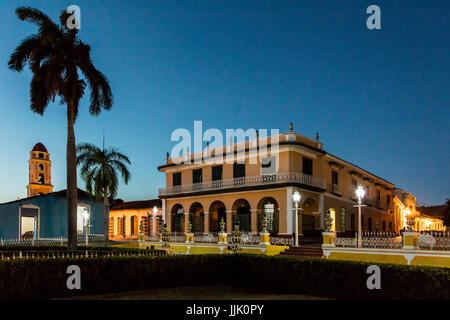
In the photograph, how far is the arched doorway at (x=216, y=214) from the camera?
32.3 metres

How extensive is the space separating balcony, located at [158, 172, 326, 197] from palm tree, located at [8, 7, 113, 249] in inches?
531

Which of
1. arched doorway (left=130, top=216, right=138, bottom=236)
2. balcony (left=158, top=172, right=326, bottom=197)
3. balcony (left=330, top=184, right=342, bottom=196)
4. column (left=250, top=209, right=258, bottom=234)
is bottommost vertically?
arched doorway (left=130, top=216, right=138, bottom=236)

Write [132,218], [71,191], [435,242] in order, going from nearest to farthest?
[435,242] → [71,191] → [132,218]

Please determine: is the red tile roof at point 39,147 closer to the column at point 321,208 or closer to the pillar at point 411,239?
the column at point 321,208

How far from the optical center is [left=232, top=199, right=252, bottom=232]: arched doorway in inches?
1190

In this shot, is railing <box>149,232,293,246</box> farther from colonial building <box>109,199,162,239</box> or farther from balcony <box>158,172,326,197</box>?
colonial building <box>109,199,162,239</box>

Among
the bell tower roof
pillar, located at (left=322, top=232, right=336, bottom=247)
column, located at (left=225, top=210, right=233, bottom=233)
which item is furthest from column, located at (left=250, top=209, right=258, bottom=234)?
the bell tower roof

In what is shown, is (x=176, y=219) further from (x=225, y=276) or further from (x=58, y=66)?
(x=225, y=276)

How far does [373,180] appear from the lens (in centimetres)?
4041

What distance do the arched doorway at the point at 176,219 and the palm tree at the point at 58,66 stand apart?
57.1 feet

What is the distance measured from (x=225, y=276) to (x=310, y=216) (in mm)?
16621

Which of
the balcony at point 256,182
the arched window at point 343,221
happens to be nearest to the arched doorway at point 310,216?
the balcony at point 256,182

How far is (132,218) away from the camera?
144ft

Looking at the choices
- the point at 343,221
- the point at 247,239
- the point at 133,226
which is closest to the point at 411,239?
the point at 247,239
